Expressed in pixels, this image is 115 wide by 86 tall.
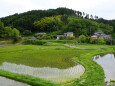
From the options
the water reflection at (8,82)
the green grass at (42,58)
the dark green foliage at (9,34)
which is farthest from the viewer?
the dark green foliage at (9,34)

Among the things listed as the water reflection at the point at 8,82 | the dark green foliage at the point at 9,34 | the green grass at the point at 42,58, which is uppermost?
the dark green foliage at the point at 9,34

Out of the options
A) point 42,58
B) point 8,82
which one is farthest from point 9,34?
point 8,82

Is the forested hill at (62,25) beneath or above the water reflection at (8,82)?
above

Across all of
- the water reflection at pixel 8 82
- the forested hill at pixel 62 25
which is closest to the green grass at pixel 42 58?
the water reflection at pixel 8 82

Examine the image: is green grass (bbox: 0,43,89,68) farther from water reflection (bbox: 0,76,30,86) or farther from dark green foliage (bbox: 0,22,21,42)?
dark green foliage (bbox: 0,22,21,42)

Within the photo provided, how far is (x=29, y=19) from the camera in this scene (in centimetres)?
8656

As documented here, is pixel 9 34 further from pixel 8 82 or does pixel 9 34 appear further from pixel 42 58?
pixel 8 82

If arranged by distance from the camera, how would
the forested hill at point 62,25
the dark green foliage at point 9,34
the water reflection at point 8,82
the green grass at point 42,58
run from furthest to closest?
the forested hill at point 62,25
the dark green foliage at point 9,34
the green grass at point 42,58
the water reflection at point 8,82

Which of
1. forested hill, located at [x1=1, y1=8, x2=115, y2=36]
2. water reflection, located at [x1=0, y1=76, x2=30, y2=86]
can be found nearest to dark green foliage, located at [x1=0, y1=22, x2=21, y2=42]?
forested hill, located at [x1=1, y1=8, x2=115, y2=36]

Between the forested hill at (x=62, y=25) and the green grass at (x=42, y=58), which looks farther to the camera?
the forested hill at (x=62, y=25)

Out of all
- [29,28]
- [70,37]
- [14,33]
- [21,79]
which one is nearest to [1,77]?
[21,79]

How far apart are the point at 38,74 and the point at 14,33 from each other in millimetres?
42399

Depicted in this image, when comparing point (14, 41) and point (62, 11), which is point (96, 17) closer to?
point (62, 11)

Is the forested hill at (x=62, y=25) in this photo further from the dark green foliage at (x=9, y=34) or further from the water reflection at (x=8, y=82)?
the water reflection at (x=8, y=82)
